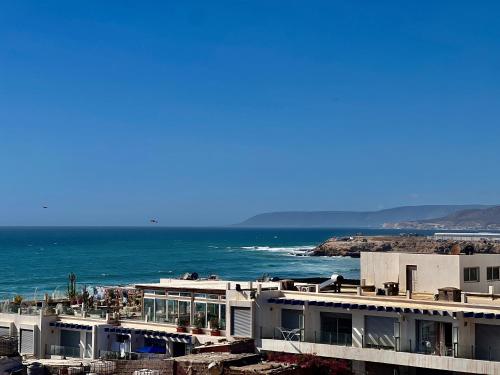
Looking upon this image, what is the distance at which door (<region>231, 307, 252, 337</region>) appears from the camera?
109ft

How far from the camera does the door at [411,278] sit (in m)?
35.0

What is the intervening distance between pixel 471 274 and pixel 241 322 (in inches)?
403

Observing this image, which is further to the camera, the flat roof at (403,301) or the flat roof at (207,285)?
the flat roof at (207,285)

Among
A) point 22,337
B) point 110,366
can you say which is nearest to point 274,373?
point 110,366

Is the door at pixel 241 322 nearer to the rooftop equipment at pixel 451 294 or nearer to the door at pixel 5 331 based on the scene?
the rooftop equipment at pixel 451 294

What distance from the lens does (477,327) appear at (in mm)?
28844

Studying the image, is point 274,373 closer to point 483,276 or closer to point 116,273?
point 483,276

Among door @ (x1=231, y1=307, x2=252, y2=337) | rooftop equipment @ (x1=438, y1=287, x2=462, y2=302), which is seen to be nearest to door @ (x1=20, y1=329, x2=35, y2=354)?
door @ (x1=231, y1=307, x2=252, y2=337)

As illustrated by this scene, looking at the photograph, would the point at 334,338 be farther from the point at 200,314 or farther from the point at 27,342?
the point at 27,342

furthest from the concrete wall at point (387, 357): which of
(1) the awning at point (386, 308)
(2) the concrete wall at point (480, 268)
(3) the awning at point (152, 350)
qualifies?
(2) the concrete wall at point (480, 268)

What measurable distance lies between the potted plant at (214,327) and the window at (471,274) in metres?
10.9

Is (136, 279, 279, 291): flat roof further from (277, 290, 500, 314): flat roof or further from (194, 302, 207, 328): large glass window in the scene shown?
(277, 290, 500, 314): flat roof

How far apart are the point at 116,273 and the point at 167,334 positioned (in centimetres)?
10018

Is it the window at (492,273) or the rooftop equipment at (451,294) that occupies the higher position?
the window at (492,273)
